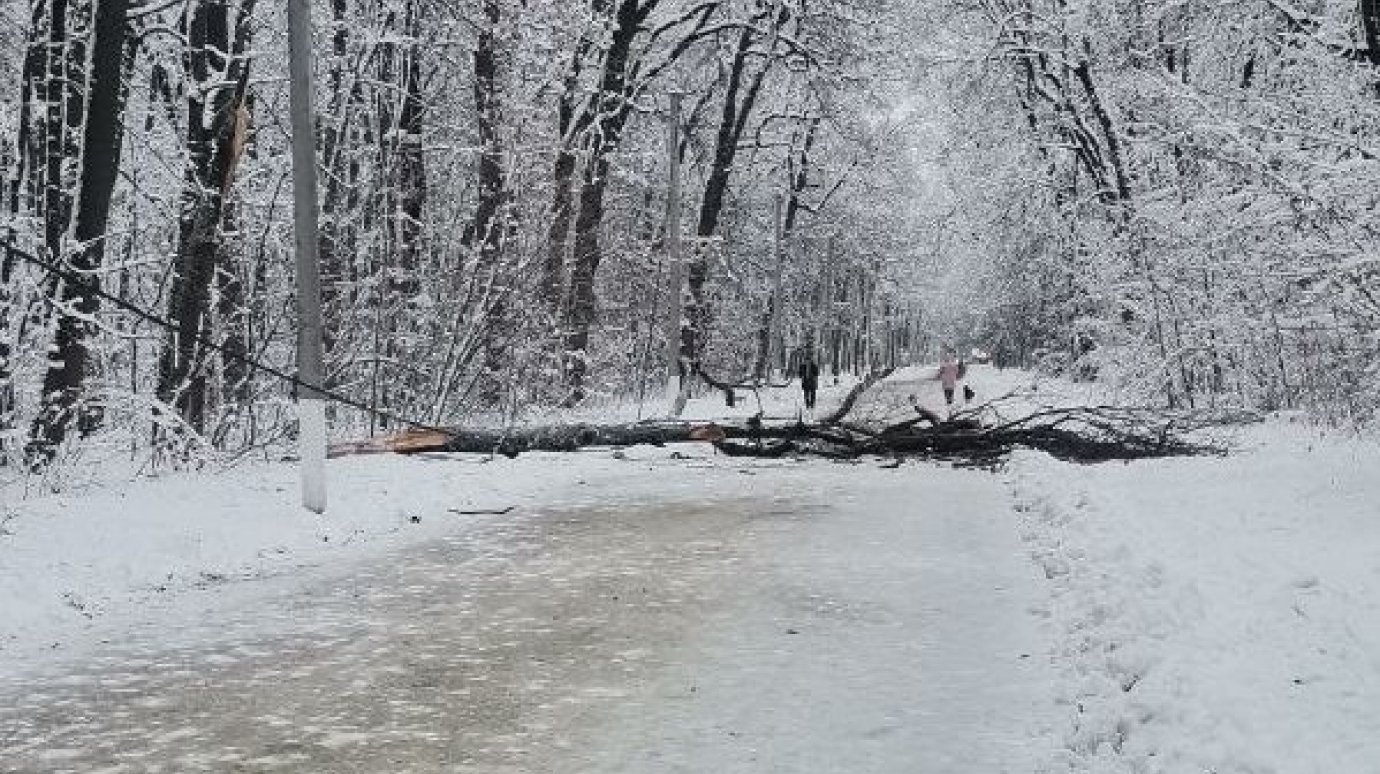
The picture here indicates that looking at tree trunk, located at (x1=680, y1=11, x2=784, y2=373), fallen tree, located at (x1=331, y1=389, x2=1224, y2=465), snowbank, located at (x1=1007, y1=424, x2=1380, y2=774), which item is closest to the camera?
snowbank, located at (x1=1007, y1=424, x2=1380, y2=774)

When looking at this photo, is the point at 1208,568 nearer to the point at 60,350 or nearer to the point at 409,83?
the point at 60,350

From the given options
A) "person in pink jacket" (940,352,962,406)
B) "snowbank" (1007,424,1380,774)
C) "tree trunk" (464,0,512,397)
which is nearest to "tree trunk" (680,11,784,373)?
"person in pink jacket" (940,352,962,406)

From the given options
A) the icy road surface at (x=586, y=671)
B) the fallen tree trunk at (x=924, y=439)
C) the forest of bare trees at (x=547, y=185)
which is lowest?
the icy road surface at (x=586, y=671)

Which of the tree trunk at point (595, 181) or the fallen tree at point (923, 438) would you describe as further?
the tree trunk at point (595, 181)

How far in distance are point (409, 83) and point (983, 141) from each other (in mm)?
21910

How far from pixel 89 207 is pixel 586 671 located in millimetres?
8755

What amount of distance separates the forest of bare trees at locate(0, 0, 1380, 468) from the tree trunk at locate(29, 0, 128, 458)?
4cm

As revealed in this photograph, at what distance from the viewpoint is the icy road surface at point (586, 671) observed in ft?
18.0

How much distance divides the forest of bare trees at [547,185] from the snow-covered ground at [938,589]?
1.81 metres

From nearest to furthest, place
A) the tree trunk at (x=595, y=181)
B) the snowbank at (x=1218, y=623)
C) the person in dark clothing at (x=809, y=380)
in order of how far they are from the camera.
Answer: the snowbank at (x=1218, y=623), the tree trunk at (x=595, y=181), the person in dark clothing at (x=809, y=380)

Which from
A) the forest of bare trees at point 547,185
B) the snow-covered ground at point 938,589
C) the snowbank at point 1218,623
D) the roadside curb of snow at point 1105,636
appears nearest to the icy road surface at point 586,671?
the snow-covered ground at point 938,589

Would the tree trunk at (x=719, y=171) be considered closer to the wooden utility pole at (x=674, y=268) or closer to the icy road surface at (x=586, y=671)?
the wooden utility pole at (x=674, y=268)

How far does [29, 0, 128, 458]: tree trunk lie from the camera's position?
1255 centimetres

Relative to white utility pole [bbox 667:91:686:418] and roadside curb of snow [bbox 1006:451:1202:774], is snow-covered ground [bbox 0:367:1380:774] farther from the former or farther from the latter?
white utility pole [bbox 667:91:686:418]
